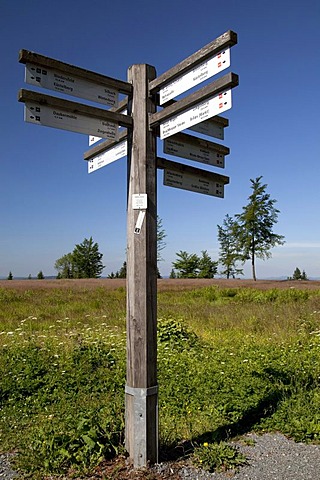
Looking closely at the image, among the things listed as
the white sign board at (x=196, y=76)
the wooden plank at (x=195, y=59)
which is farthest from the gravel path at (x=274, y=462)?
the wooden plank at (x=195, y=59)

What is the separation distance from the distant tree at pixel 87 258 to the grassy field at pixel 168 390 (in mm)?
51831

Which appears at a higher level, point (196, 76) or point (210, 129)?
point (196, 76)

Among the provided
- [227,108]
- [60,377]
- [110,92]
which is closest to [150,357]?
[227,108]

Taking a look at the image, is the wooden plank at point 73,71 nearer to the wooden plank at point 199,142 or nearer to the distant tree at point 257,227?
the wooden plank at point 199,142

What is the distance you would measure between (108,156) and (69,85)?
2.62 ft

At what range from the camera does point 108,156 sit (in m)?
4.16

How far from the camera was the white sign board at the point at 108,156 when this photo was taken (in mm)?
3938

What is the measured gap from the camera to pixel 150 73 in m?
3.79

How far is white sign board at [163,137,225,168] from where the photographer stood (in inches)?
152

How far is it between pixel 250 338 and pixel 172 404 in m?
4.07

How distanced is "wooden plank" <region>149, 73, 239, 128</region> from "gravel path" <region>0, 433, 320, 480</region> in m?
2.86

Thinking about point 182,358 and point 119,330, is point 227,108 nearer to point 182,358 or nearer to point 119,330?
point 182,358

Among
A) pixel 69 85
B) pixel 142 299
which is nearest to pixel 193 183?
pixel 142 299

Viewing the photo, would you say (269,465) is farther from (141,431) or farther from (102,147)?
(102,147)
